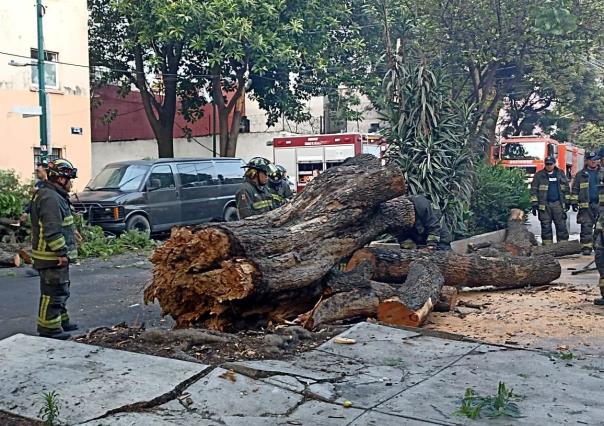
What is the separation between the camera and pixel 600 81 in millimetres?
35719

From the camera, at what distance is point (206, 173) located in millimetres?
17594

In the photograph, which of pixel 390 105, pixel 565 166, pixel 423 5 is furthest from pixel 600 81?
pixel 390 105

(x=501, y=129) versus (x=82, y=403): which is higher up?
(x=501, y=129)

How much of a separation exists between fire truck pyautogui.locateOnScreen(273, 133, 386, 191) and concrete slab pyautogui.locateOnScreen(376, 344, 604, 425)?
1740 centimetres

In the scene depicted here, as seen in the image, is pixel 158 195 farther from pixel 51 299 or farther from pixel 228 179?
pixel 51 299

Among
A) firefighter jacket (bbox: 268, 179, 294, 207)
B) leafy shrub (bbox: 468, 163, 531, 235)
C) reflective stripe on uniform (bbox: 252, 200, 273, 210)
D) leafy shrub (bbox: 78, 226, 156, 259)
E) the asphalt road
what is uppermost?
firefighter jacket (bbox: 268, 179, 294, 207)

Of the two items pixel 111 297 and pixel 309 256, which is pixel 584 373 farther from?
pixel 111 297

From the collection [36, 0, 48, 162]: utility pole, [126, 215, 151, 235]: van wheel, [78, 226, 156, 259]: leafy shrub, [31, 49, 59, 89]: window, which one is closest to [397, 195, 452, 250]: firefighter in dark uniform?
[78, 226, 156, 259]: leafy shrub

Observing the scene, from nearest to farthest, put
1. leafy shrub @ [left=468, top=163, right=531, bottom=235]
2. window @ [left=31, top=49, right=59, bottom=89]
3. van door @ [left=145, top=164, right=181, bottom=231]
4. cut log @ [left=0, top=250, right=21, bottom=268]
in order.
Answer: cut log @ [left=0, top=250, right=21, bottom=268], leafy shrub @ [left=468, top=163, right=531, bottom=235], van door @ [left=145, top=164, right=181, bottom=231], window @ [left=31, top=49, right=59, bottom=89]

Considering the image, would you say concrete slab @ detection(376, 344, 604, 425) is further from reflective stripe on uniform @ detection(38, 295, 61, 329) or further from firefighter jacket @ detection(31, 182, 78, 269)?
firefighter jacket @ detection(31, 182, 78, 269)

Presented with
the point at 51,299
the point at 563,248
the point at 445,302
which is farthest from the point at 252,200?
the point at 563,248

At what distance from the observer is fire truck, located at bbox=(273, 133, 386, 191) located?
23281 millimetres

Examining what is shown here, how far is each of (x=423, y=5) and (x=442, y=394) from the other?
1466cm

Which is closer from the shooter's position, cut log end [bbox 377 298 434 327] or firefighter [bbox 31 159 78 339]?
firefighter [bbox 31 159 78 339]
